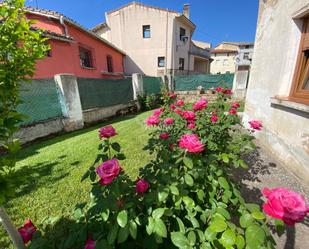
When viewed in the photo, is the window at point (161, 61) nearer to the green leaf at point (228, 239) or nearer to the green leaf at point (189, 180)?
the green leaf at point (189, 180)

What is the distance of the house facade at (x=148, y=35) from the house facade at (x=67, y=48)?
5.69 metres

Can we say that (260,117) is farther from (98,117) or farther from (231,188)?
(98,117)

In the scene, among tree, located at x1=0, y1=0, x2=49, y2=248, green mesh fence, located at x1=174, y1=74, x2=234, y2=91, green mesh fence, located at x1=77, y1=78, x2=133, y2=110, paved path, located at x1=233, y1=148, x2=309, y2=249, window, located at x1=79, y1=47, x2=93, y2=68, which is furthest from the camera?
green mesh fence, located at x1=174, y1=74, x2=234, y2=91

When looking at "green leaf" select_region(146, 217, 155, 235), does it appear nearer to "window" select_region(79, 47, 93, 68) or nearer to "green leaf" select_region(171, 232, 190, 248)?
"green leaf" select_region(171, 232, 190, 248)

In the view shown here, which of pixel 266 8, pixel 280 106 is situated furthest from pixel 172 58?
pixel 280 106

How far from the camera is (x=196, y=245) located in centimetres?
91

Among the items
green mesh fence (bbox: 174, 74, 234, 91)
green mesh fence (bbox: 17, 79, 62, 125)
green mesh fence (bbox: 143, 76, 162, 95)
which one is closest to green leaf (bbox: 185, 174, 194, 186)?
green mesh fence (bbox: 17, 79, 62, 125)

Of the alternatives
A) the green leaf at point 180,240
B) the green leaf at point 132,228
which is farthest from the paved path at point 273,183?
the green leaf at point 132,228

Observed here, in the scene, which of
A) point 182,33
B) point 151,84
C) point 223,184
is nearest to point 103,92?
point 151,84

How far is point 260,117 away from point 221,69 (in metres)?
37.8

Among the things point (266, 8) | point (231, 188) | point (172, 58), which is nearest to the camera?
point (231, 188)

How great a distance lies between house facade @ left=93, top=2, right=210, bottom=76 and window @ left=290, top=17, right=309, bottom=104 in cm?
1569

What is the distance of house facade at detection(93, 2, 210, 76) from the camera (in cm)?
1689

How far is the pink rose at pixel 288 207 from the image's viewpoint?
640mm
